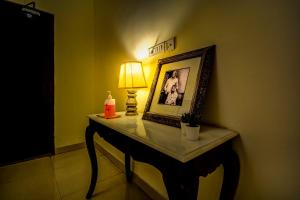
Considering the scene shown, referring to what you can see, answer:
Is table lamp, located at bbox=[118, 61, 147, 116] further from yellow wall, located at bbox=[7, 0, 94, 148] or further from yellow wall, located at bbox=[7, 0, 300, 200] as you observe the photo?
yellow wall, located at bbox=[7, 0, 94, 148]

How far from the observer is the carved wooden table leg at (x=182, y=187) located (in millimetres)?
571

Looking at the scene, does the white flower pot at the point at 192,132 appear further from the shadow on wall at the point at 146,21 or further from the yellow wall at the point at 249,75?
the shadow on wall at the point at 146,21

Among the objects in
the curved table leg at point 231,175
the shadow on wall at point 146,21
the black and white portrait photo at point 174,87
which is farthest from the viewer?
the shadow on wall at point 146,21

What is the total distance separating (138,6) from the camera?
1.51 meters

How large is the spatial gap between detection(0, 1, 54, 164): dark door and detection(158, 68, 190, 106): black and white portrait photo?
1.76 metres

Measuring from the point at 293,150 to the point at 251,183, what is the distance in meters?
0.27

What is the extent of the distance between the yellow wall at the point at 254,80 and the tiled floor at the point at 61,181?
84cm

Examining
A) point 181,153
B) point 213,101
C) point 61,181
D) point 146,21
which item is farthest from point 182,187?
point 61,181

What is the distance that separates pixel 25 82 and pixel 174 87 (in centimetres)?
195

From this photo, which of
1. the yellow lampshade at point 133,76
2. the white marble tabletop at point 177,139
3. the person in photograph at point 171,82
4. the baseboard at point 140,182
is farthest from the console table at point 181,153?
the baseboard at point 140,182

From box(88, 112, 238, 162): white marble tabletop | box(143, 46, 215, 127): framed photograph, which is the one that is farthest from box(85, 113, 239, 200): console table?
box(143, 46, 215, 127): framed photograph

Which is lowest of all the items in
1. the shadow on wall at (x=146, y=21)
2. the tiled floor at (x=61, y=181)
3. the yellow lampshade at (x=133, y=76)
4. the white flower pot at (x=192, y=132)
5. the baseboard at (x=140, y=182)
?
the tiled floor at (x=61, y=181)

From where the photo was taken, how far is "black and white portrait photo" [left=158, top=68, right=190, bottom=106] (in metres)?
0.99

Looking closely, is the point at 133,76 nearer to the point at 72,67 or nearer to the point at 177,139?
the point at 177,139
